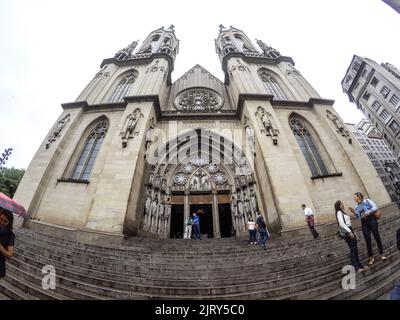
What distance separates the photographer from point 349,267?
335 cm

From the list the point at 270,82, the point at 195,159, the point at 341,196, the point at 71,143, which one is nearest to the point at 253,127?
the point at 195,159

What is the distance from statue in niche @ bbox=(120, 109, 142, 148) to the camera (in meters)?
9.72

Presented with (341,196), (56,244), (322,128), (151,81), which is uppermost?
(151,81)

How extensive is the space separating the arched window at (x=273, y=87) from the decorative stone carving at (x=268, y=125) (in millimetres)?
4112

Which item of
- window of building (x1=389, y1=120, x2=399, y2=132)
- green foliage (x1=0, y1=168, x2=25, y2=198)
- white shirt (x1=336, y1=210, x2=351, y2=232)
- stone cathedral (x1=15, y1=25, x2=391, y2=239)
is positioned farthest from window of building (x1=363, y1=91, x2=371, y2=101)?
green foliage (x1=0, y1=168, x2=25, y2=198)

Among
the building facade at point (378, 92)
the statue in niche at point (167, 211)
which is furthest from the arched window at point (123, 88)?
the building facade at point (378, 92)

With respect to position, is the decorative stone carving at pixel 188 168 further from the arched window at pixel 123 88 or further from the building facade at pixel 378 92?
the building facade at pixel 378 92

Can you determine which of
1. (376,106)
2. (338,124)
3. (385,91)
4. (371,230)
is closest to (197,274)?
(371,230)

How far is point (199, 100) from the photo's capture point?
603 inches

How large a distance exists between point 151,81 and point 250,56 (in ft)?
32.5
